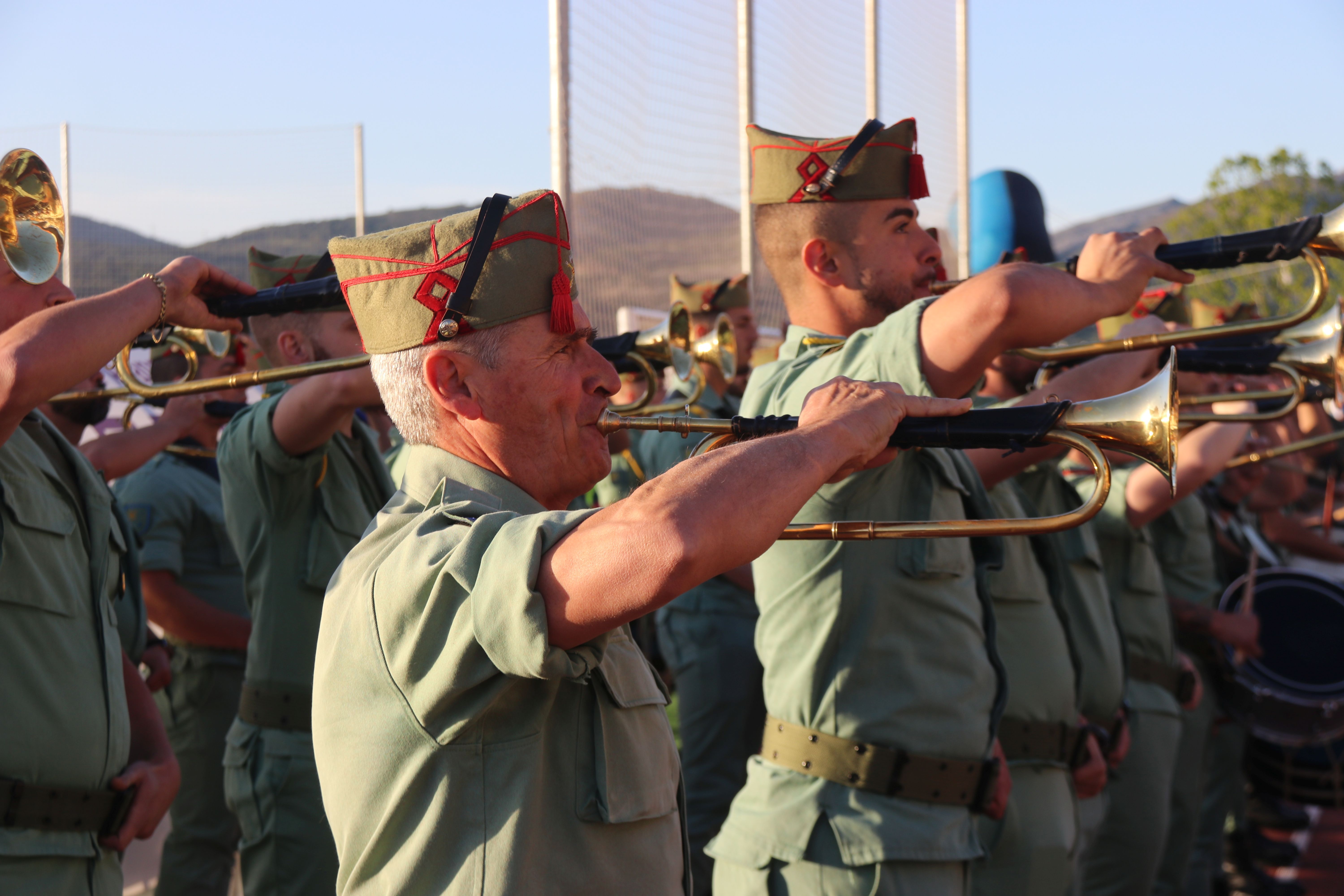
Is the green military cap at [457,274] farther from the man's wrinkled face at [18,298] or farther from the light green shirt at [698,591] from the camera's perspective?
the light green shirt at [698,591]

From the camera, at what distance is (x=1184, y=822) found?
574cm

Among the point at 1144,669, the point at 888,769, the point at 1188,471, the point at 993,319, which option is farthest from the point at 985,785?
the point at 1144,669

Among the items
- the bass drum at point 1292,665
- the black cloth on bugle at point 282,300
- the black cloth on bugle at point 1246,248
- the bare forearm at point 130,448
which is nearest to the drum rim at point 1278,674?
the bass drum at point 1292,665

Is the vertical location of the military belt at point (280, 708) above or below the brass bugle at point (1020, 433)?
below

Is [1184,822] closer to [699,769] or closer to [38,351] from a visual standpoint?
[699,769]

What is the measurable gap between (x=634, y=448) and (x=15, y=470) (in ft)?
13.6

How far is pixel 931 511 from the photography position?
3004 millimetres

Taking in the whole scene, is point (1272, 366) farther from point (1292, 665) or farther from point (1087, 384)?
→ point (1292, 665)

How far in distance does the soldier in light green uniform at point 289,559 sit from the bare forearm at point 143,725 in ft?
1.69

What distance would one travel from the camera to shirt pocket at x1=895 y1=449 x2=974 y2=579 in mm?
2963

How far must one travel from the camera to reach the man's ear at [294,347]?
4156mm

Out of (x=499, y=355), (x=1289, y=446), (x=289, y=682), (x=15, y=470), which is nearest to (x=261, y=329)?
(x=289, y=682)

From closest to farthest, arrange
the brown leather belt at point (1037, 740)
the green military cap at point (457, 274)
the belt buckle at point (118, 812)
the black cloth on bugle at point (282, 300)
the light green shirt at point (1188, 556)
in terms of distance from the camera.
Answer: the green military cap at point (457, 274), the belt buckle at point (118, 812), the black cloth on bugle at point (282, 300), the brown leather belt at point (1037, 740), the light green shirt at point (1188, 556)

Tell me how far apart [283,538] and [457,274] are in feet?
7.43
